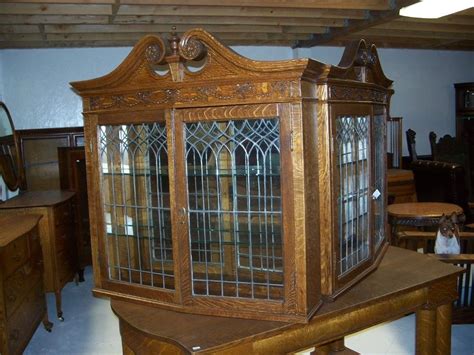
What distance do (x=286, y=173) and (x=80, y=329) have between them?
2.72m

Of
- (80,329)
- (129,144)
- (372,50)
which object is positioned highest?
(372,50)

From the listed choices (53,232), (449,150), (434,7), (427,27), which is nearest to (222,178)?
(434,7)

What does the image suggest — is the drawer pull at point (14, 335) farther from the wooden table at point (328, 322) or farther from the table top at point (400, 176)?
the table top at point (400, 176)

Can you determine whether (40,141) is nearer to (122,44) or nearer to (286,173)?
(122,44)

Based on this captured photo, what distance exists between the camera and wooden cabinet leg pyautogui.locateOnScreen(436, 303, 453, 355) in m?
2.20

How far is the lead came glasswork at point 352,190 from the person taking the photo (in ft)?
6.17

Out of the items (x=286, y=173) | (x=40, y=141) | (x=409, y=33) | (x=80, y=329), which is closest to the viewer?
(x=286, y=173)

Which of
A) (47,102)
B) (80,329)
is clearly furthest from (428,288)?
(47,102)

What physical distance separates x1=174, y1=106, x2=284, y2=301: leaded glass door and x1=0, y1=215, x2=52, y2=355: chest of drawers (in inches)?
58.2

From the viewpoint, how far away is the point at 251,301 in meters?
1.70

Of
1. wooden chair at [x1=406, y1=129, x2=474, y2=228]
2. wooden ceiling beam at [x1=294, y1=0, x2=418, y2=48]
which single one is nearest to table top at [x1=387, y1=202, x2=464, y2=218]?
wooden chair at [x1=406, y1=129, x2=474, y2=228]

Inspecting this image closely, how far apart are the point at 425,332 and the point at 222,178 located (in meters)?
1.25

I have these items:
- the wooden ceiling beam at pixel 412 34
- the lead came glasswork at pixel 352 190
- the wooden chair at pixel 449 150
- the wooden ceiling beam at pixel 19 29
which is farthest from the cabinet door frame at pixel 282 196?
the wooden chair at pixel 449 150

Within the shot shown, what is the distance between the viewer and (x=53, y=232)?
13.0 feet
